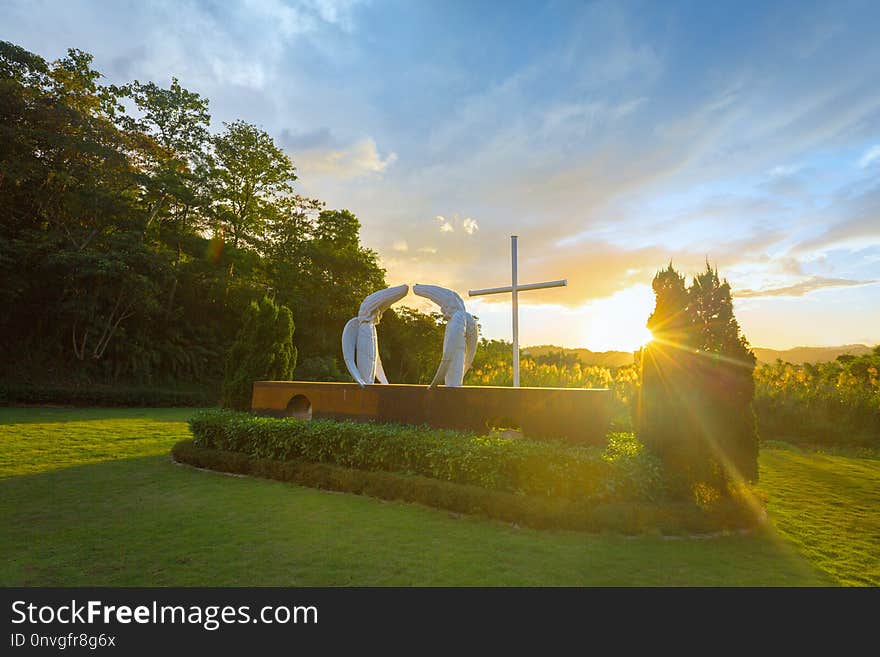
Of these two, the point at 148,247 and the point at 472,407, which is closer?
the point at 472,407

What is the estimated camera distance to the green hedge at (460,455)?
5348mm

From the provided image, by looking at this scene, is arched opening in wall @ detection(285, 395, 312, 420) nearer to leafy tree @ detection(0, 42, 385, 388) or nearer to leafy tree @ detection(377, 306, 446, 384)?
leafy tree @ detection(0, 42, 385, 388)

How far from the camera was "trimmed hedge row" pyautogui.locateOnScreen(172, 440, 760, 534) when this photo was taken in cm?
490

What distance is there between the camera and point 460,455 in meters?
6.00

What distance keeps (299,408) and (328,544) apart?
699 cm

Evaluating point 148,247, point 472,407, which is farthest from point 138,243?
point 472,407

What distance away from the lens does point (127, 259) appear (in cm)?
1916

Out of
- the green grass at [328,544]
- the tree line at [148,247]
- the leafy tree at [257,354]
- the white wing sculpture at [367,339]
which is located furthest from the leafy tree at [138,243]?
the green grass at [328,544]

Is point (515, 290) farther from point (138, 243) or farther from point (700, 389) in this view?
point (138, 243)

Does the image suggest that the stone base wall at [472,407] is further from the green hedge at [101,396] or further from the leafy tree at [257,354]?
the green hedge at [101,396]

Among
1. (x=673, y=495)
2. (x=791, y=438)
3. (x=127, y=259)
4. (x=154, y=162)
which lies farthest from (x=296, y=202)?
(x=673, y=495)

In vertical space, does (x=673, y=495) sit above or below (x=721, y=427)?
below
